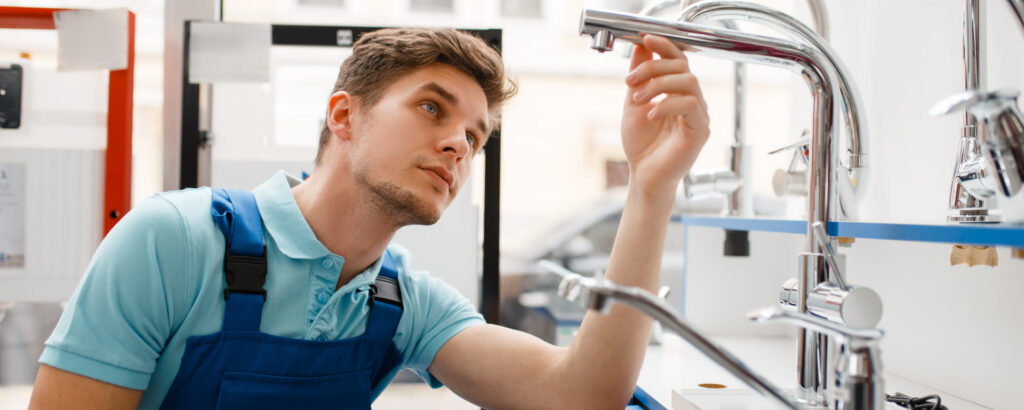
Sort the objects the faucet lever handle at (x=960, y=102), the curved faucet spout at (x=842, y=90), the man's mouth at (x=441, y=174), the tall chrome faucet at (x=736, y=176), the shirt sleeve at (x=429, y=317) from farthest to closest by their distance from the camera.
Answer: the tall chrome faucet at (x=736, y=176)
the shirt sleeve at (x=429, y=317)
the man's mouth at (x=441, y=174)
the curved faucet spout at (x=842, y=90)
the faucet lever handle at (x=960, y=102)


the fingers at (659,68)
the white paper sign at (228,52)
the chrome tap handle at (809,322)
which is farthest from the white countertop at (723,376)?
the white paper sign at (228,52)

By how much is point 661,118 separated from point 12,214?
145cm

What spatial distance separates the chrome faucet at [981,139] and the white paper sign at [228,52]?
4.47 ft

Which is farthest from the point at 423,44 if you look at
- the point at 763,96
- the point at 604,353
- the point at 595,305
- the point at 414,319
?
the point at 763,96

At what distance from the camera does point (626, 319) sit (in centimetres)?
101

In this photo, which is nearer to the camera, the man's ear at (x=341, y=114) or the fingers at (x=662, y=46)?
the fingers at (x=662, y=46)

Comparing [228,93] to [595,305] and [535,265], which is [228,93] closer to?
[535,265]

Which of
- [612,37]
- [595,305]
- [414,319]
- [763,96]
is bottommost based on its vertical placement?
[414,319]

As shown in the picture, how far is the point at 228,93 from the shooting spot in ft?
5.58

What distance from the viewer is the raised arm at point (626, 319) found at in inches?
32.2

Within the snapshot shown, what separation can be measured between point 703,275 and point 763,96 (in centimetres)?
100

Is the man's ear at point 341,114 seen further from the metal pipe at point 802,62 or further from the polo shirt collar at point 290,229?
the metal pipe at point 802,62

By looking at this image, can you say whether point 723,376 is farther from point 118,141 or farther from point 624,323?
point 118,141

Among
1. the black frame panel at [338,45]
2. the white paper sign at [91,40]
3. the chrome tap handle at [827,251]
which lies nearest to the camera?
the chrome tap handle at [827,251]
